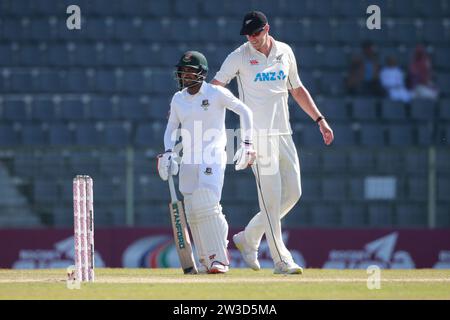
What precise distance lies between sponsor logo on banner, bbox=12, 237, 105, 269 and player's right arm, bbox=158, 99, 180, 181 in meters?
5.21

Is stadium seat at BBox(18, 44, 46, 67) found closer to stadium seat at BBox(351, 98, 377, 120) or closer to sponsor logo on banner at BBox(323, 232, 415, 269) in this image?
stadium seat at BBox(351, 98, 377, 120)

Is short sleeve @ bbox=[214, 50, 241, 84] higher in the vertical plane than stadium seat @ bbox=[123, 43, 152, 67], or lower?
lower

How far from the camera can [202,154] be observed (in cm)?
981

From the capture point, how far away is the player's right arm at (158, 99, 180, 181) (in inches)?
383

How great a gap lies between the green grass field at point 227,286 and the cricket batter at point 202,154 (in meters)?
0.27

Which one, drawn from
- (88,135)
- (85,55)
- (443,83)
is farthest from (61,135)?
(443,83)

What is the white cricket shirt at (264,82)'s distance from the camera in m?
9.96

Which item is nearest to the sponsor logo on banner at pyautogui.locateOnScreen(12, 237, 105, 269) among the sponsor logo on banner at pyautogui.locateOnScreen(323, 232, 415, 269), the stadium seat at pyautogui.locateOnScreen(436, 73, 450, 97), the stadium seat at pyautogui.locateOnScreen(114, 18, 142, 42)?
the sponsor logo on banner at pyautogui.locateOnScreen(323, 232, 415, 269)

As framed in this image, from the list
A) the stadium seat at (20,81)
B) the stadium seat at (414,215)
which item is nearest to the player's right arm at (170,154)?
the stadium seat at (414,215)

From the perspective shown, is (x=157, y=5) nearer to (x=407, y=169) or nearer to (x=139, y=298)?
(x=407, y=169)

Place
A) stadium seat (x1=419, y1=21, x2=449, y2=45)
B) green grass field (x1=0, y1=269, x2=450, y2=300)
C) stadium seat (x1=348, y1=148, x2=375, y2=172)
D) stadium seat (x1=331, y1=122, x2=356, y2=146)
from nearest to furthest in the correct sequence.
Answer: green grass field (x1=0, y1=269, x2=450, y2=300)
stadium seat (x1=348, y1=148, x2=375, y2=172)
stadium seat (x1=331, y1=122, x2=356, y2=146)
stadium seat (x1=419, y1=21, x2=449, y2=45)

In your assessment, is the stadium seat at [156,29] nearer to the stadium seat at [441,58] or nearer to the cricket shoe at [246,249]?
the stadium seat at [441,58]

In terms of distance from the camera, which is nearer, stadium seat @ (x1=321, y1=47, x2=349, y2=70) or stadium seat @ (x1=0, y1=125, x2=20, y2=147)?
stadium seat @ (x1=0, y1=125, x2=20, y2=147)
